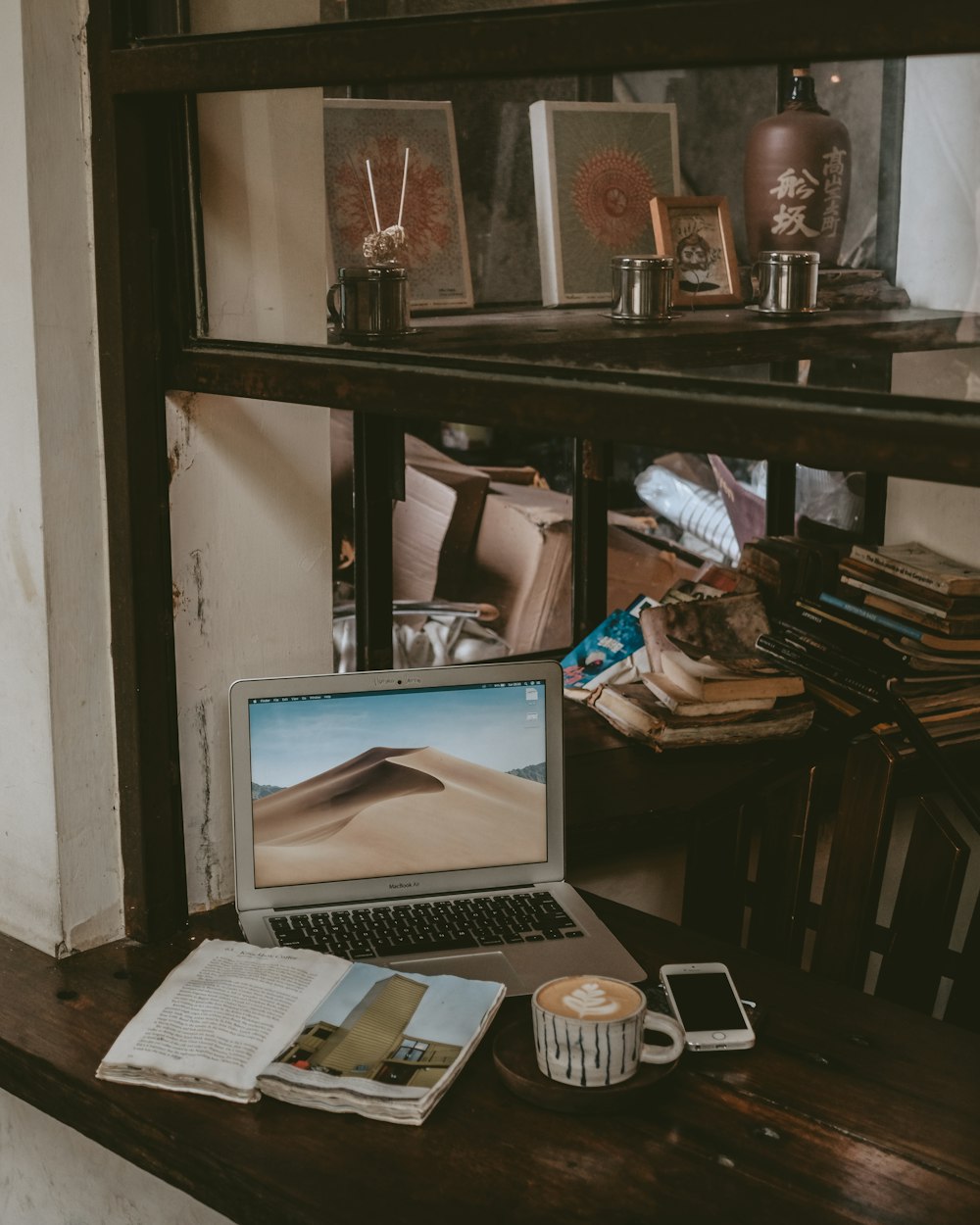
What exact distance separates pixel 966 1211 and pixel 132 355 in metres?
1.12

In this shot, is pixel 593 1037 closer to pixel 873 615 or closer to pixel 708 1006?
pixel 708 1006

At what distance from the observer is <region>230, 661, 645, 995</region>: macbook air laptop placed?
1.56m

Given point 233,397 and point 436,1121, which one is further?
point 233,397

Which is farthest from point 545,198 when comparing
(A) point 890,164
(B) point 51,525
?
(B) point 51,525

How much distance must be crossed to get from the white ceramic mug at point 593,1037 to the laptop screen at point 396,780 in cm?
35

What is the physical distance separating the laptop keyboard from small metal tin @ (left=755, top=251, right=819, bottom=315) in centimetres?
73

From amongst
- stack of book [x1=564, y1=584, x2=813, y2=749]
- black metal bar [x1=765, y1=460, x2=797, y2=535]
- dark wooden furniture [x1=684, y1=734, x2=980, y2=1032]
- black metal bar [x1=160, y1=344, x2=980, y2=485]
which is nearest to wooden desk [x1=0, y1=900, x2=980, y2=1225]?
dark wooden furniture [x1=684, y1=734, x2=980, y2=1032]

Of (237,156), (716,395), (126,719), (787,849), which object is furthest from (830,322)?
(787,849)

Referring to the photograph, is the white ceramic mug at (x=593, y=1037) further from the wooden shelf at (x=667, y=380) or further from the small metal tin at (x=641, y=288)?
the small metal tin at (x=641, y=288)

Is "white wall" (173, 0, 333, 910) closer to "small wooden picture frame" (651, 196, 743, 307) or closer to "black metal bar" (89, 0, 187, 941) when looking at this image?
"black metal bar" (89, 0, 187, 941)

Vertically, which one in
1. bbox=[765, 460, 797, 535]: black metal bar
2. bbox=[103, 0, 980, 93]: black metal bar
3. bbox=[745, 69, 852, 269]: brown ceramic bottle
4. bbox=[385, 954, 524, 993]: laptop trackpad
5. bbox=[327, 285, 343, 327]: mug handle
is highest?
bbox=[103, 0, 980, 93]: black metal bar

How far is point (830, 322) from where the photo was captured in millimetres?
1215

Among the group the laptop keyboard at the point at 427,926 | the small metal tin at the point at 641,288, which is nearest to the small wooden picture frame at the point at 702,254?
the small metal tin at the point at 641,288

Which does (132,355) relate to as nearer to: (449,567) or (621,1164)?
(621,1164)
